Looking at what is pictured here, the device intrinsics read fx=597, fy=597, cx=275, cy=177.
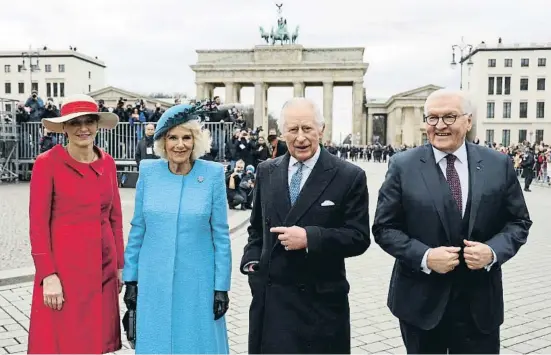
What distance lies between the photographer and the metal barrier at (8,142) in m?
21.1

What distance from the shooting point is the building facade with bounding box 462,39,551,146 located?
83.8 meters

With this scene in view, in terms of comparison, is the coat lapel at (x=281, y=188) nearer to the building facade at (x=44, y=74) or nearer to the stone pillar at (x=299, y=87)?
the stone pillar at (x=299, y=87)

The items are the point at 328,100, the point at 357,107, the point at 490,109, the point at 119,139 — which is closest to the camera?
the point at 119,139

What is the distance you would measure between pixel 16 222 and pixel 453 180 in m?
10.8

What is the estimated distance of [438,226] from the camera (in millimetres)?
3242

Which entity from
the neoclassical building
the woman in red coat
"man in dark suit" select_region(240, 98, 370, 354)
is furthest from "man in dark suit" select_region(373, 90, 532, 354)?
the neoclassical building

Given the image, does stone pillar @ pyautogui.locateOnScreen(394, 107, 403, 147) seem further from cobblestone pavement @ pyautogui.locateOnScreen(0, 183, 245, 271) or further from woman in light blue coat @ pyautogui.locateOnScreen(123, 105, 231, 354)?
woman in light blue coat @ pyautogui.locateOnScreen(123, 105, 231, 354)

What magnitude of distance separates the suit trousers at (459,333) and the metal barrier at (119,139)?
15.7 meters

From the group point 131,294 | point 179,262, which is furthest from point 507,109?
point 131,294

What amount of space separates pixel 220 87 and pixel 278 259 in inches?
3189

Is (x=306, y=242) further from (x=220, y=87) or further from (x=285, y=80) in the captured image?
(x=220, y=87)

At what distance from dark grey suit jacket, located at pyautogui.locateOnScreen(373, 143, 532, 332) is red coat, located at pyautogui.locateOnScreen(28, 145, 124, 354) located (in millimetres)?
1794

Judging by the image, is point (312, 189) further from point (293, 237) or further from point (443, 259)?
point (443, 259)

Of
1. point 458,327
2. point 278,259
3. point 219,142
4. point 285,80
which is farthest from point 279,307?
point 285,80
